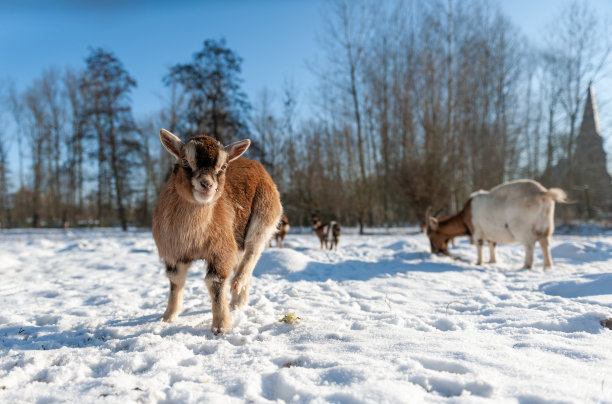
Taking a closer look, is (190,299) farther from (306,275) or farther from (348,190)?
(348,190)

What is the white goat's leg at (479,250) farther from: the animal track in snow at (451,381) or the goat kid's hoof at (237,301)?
the animal track in snow at (451,381)

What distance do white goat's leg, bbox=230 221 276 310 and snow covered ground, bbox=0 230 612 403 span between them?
231 millimetres

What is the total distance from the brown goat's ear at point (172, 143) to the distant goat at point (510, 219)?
316 inches

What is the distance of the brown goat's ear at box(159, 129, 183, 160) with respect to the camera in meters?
3.12

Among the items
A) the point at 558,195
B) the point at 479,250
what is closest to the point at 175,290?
the point at 479,250

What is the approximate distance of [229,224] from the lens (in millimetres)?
3479

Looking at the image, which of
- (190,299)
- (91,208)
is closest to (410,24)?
(190,299)

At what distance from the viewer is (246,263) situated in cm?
410

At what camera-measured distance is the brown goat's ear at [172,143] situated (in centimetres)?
312

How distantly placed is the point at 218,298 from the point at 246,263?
904 mm

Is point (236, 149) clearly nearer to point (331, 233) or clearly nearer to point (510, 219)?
point (510, 219)

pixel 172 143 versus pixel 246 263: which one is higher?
pixel 172 143

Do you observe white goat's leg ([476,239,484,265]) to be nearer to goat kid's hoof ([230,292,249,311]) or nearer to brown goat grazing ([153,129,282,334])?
goat kid's hoof ([230,292,249,311])

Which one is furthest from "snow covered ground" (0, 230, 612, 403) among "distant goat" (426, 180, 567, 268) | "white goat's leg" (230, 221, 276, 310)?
"distant goat" (426, 180, 567, 268)
